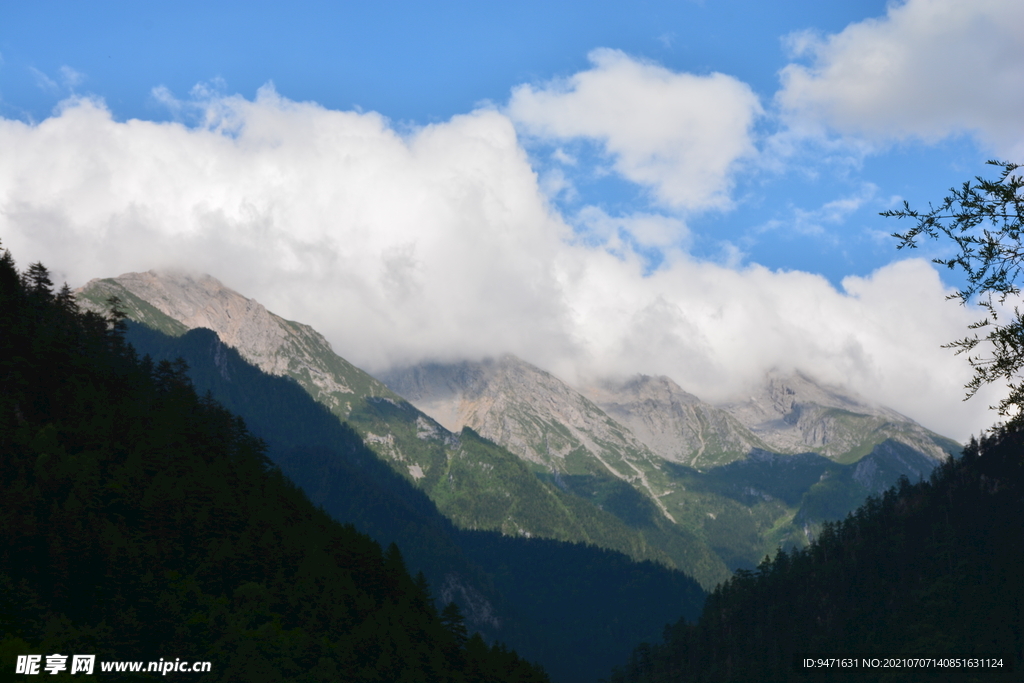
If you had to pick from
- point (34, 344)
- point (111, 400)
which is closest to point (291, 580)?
point (111, 400)

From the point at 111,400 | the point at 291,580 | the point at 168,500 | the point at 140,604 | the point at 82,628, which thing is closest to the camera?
the point at 82,628

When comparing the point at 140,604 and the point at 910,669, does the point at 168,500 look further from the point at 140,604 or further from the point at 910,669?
the point at 910,669

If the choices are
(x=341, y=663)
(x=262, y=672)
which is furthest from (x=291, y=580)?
(x=262, y=672)

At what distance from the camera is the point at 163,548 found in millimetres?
78875

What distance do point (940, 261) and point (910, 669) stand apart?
611ft

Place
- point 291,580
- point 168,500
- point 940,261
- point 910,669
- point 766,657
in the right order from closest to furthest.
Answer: point 940,261, point 168,500, point 291,580, point 910,669, point 766,657

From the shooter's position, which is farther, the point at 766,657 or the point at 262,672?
the point at 766,657

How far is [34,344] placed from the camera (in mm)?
96000

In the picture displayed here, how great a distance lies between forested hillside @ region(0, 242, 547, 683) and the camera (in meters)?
68.6

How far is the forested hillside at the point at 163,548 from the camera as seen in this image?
68.6 m

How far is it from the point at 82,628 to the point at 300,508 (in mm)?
52977

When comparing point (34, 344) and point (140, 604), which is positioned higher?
point (34, 344)

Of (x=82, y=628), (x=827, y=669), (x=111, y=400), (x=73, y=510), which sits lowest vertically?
(x=827, y=669)

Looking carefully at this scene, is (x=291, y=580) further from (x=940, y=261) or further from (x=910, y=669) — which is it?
(x=910, y=669)
